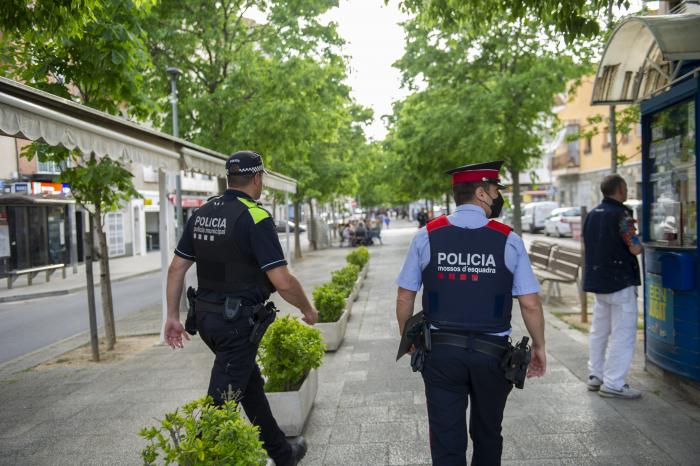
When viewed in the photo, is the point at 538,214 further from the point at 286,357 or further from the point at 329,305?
the point at 286,357

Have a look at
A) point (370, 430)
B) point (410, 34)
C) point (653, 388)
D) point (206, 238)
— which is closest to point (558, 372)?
point (653, 388)

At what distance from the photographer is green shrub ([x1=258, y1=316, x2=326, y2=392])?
194 inches

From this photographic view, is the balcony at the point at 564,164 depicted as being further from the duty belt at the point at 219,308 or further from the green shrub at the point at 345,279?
the duty belt at the point at 219,308

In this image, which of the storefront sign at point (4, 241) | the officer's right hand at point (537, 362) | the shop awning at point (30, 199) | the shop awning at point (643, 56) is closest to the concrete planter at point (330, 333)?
the shop awning at point (643, 56)

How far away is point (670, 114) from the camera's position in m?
5.77

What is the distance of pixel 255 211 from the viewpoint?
366 centimetres

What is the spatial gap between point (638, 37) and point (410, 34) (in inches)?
381

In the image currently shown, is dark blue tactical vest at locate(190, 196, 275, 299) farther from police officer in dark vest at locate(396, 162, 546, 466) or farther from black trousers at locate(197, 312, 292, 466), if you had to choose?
police officer in dark vest at locate(396, 162, 546, 466)

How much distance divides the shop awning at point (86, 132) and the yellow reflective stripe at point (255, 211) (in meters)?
1.78

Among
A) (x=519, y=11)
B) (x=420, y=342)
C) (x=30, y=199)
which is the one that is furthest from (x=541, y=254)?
(x=30, y=199)

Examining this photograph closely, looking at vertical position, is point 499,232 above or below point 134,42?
below

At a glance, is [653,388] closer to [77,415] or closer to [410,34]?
[77,415]

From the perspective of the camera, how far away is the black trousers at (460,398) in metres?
3.04

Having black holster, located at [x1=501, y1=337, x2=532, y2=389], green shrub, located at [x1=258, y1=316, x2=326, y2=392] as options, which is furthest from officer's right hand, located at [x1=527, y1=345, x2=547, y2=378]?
green shrub, located at [x1=258, y1=316, x2=326, y2=392]
